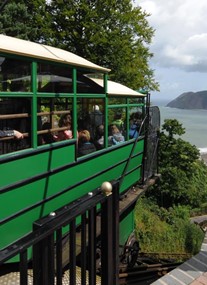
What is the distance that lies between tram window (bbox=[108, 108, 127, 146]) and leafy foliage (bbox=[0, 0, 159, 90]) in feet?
45.9

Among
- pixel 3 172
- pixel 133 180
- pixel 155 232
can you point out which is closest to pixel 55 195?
pixel 3 172

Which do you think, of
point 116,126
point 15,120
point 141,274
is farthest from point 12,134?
point 141,274

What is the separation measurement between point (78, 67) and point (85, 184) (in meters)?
1.74

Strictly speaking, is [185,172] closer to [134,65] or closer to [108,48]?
[134,65]

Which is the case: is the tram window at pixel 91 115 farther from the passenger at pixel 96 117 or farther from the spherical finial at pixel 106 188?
the spherical finial at pixel 106 188

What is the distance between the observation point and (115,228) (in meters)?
2.58

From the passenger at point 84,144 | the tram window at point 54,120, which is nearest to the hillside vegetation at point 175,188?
the passenger at point 84,144

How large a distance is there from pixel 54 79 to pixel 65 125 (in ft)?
2.32

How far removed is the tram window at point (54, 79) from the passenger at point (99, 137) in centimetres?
133

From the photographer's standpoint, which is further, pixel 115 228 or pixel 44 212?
pixel 44 212

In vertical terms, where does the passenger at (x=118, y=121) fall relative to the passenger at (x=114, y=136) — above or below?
above

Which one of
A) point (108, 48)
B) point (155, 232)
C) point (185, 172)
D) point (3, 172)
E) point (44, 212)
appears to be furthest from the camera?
point (185, 172)

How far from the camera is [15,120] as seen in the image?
13.2 ft

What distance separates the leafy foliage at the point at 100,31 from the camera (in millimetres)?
21188
